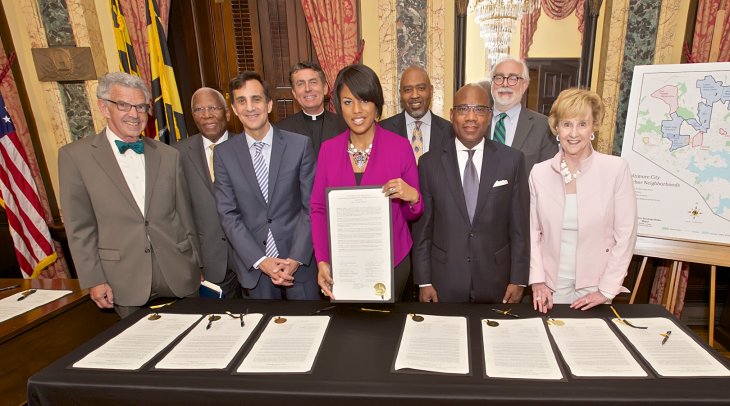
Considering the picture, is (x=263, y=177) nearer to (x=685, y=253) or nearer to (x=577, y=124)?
(x=577, y=124)

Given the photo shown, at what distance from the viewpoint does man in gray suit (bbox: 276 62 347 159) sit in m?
3.19

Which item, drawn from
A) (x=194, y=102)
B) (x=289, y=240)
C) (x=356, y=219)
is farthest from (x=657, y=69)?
(x=194, y=102)

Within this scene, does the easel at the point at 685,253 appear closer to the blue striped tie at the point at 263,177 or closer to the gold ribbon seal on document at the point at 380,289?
the gold ribbon seal on document at the point at 380,289

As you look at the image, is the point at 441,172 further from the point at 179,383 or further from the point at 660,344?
the point at 179,383

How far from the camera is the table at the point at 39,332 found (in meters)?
2.09

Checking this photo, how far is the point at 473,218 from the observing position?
2146 mm

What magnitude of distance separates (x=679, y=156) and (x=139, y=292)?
3.90 meters

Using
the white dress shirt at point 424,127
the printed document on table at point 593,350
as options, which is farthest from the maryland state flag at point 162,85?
the printed document on table at point 593,350

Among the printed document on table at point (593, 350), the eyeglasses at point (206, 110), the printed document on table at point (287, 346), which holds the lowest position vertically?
the printed document on table at point (593, 350)

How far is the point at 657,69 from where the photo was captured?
10.1ft

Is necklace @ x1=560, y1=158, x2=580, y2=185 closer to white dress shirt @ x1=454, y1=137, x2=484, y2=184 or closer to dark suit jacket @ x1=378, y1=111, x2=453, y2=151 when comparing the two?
white dress shirt @ x1=454, y1=137, x2=484, y2=184

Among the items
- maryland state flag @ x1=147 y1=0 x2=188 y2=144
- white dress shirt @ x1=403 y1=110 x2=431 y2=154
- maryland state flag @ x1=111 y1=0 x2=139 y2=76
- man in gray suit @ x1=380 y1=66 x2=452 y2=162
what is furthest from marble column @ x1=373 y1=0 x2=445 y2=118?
maryland state flag @ x1=111 y1=0 x2=139 y2=76

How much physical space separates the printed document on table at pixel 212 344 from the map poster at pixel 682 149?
312 centimetres

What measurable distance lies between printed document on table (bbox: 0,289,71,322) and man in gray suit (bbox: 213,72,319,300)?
3.70ft
